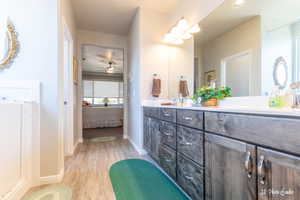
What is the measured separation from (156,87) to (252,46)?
1602mm

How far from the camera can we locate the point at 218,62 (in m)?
1.80

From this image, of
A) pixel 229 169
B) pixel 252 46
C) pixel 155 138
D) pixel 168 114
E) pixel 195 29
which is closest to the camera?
pixel 229 169

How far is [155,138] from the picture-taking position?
82.6 inches

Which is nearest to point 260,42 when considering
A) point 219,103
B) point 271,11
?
point 271,11

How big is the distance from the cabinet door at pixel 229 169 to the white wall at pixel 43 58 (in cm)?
167

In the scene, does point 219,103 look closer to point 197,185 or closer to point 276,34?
point 276,34

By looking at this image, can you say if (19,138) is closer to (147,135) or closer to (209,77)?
(147,135)

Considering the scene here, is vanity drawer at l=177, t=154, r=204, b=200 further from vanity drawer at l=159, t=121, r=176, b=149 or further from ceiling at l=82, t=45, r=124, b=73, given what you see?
ceiling at l=82, t=45, r=124, b=73

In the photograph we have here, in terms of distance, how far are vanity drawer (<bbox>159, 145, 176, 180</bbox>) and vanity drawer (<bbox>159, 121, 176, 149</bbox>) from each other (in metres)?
0.07

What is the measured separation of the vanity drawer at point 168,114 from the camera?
1631 mm

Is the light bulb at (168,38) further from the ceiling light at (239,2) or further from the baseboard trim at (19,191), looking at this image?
the baseboard trim at (19,191)

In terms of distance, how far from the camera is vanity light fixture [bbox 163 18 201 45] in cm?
229

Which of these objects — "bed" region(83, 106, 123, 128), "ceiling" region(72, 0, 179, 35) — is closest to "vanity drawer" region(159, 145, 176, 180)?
"ceiling" region(72, 0, 179, 35)

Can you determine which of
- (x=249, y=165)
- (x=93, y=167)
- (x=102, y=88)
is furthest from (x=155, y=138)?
(x=102, y=88)
